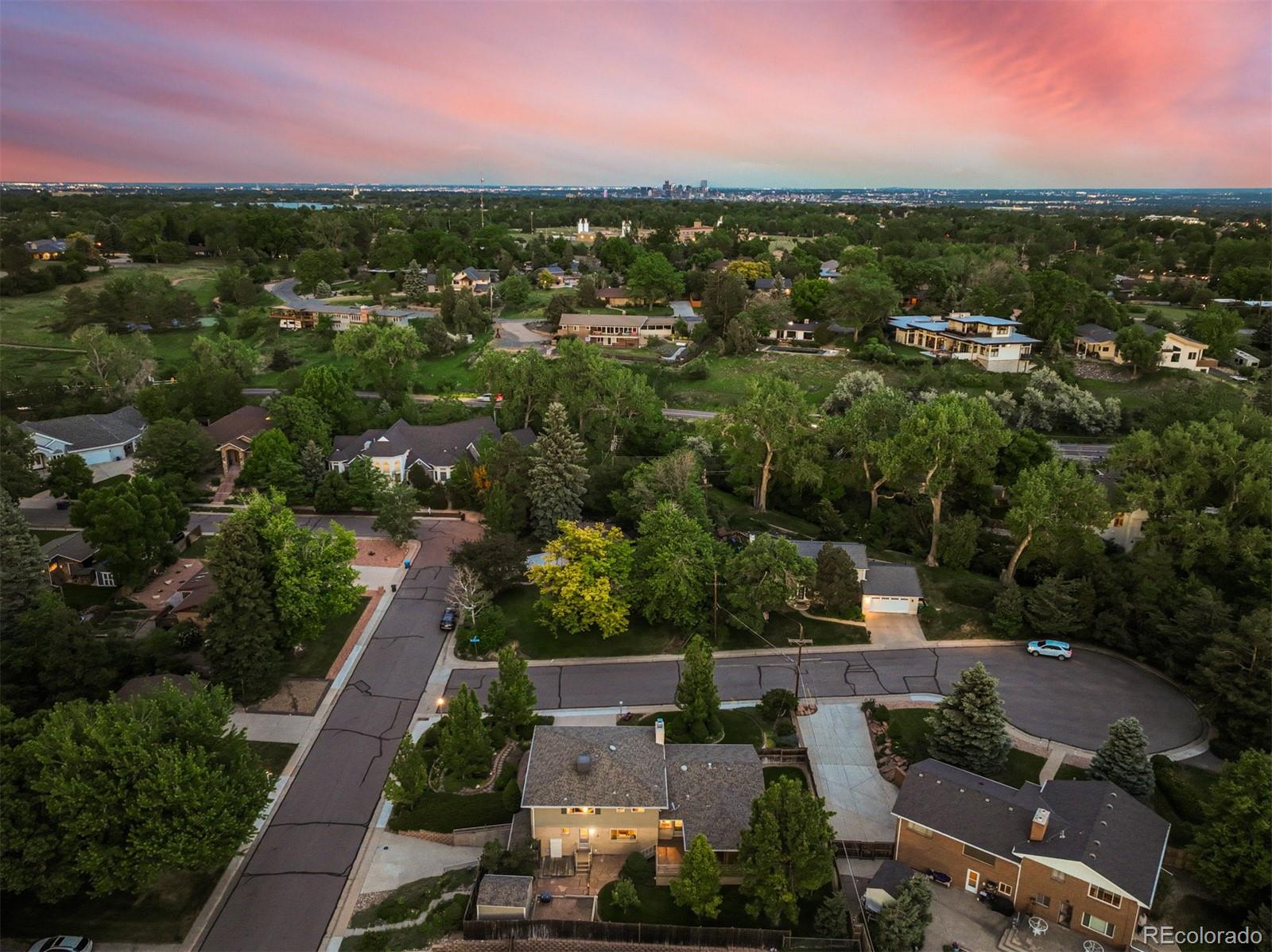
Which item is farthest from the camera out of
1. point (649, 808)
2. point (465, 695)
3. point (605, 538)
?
point (605, 538)

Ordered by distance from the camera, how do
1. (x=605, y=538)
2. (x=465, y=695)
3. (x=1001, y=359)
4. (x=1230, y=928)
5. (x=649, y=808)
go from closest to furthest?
(x=1230, y=928), (x=649, y=808), (x=465, y=695), (x=605, y=538), (x=1001, y=359)

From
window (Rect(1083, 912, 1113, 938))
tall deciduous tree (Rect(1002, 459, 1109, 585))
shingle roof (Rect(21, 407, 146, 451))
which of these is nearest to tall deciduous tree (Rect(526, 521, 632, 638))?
tall deciduous tree (Rect(1002, 459, 1109, 585))

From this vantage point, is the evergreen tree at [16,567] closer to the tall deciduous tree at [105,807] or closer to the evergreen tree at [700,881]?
the tall deciduous tree at [105,807]

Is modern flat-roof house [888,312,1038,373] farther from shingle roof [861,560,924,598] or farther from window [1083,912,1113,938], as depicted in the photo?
window [1083,912,1113,938]

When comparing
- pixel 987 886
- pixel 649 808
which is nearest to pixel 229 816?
pixel 649 808

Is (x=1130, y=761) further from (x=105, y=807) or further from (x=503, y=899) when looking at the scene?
Result: (x=105, y=807)

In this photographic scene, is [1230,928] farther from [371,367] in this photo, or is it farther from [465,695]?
[371,367]

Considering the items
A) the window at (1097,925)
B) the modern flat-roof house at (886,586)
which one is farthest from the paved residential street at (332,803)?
the window at (1097,925)
